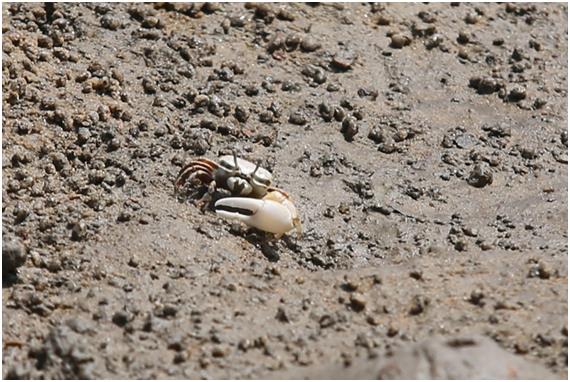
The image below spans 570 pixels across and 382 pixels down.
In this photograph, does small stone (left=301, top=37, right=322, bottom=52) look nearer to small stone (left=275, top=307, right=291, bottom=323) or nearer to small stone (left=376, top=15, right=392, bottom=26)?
small stone (left=376, top=15, right=392, bottom=26)

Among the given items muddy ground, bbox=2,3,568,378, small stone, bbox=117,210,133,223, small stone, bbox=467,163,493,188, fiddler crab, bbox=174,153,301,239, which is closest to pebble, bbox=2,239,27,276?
muddy ground, bbox=2,3,568,378

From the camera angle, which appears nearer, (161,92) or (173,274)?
(173,274)

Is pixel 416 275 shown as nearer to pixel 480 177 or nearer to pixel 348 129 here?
pixel 480 177

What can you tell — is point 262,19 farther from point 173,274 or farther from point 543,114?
point 173,274

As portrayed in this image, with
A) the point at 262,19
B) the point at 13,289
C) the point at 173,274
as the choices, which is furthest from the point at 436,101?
the point at 13,289

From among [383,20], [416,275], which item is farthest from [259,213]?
[383,20]

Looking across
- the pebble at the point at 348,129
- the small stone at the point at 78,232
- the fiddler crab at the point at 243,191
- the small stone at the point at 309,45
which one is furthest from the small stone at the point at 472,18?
the small stone at the point at 78,232

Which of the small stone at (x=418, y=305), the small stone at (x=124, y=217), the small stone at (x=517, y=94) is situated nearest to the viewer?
the small stone at (x=418, y=305)

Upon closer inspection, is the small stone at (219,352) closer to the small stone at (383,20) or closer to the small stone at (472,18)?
the small stone at (383,20)
